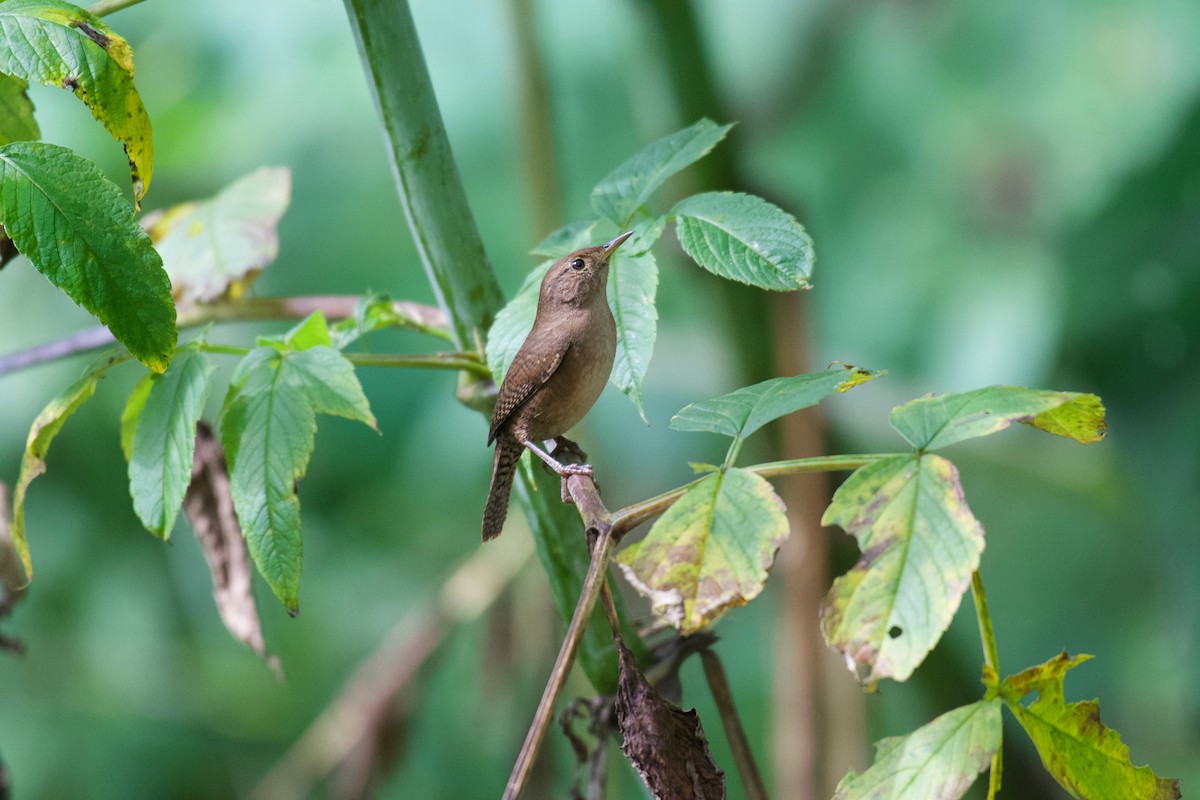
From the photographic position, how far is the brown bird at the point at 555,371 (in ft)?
2.79

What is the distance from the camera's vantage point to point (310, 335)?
29.4 inches

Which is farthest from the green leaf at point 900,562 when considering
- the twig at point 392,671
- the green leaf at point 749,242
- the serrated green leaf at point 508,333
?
the twig at point 392,671

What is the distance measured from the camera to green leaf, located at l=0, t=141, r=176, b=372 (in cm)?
63

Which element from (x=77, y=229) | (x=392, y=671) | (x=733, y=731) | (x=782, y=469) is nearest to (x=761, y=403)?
(x=782, y=469)

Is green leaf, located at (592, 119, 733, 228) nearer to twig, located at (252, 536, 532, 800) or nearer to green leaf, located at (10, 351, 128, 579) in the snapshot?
green leaf, located at (10, 351, 128, 579)

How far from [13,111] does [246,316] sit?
28cm

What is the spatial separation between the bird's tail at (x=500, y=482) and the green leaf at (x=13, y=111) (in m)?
0.39

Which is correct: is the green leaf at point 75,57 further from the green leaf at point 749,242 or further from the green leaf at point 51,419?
the green leaf at point 749,242

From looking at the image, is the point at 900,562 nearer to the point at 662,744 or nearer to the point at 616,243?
the point at 662,744

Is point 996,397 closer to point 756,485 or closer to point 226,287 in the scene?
point 756,485

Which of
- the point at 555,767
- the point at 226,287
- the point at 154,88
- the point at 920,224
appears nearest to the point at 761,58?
the point at 920,224

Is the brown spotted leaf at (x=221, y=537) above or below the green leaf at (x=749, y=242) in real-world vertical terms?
below

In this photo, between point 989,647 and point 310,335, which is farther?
point 310,335

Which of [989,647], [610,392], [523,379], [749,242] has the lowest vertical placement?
[610,392]
